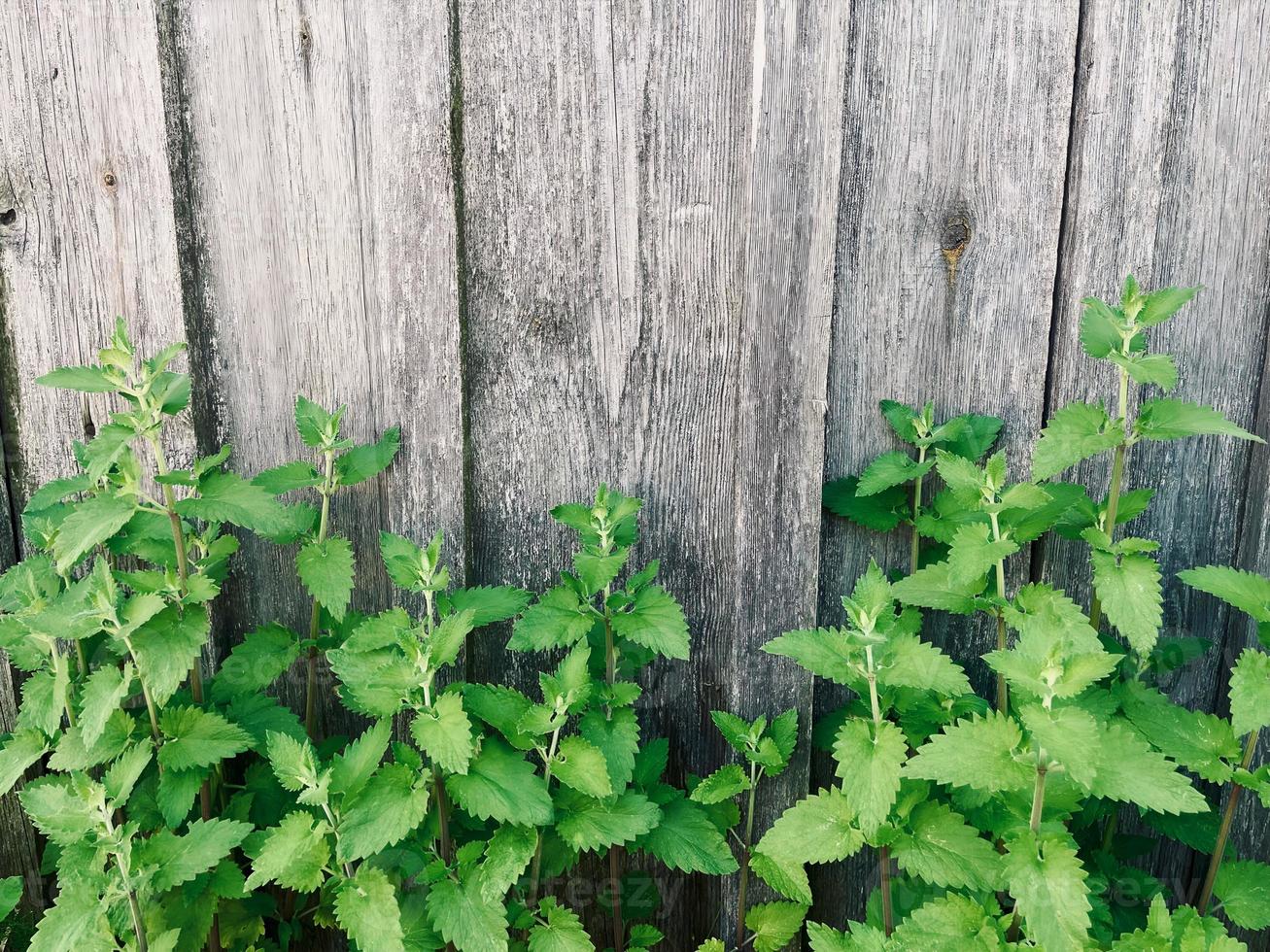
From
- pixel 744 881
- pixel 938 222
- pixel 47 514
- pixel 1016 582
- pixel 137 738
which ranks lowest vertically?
pixel 744 881

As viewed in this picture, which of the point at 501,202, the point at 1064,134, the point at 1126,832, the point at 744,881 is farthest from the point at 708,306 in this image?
the point at 1126,832

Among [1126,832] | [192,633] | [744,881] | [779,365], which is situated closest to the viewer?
[192,633]

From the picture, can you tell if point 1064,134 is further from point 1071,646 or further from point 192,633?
point 192,633

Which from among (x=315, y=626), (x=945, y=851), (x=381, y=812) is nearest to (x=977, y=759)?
(x=945, y=851)

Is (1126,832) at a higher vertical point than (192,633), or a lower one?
lower

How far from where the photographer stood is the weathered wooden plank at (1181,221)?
2.17 m

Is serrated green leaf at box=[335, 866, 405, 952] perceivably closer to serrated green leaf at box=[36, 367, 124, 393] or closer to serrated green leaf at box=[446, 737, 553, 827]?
serrated green leaf at box=[446, 737, 553, 827]

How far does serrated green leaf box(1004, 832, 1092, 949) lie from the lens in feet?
5.41

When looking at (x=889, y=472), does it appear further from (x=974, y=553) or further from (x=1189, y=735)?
(x=1189, y=735)

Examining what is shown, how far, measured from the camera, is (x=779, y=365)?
2.16 m

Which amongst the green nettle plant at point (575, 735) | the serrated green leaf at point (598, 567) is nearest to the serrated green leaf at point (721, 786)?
the green nettle plant at point (575, 735)

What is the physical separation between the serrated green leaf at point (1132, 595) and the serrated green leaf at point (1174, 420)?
0.26m

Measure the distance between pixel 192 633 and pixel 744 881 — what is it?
4.33ft

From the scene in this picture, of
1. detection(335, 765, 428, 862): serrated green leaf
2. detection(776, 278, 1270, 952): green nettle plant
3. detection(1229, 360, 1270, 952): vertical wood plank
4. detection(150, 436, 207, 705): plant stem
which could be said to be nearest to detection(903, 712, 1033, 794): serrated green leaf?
detection(776, 278, 1270, 952): green nettle plant
